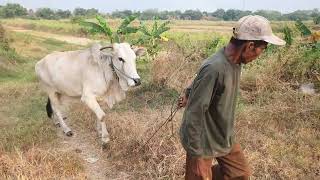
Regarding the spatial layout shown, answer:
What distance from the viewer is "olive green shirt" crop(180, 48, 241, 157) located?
278cm

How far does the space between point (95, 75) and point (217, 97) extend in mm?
3187

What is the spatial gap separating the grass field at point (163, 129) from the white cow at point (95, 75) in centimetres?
32

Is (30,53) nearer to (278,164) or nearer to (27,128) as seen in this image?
(27,128)

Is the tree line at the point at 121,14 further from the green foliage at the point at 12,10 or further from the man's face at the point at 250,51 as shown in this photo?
the man's face at the point at 250,51

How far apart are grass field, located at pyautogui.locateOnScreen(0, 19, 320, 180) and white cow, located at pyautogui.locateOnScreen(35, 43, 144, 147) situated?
1.04ft

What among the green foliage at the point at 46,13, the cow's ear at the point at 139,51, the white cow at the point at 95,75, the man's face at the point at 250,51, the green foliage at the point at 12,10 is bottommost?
the green foliage at the point at 46,13

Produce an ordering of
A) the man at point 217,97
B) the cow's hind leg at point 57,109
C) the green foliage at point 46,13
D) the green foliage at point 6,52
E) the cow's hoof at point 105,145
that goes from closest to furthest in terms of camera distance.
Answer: the man at point 217,97, the cow's hoof at point 105,145, the cow's hind leg at point 57,109, the green foliage at point 6,52, the green foliage at point 46,13

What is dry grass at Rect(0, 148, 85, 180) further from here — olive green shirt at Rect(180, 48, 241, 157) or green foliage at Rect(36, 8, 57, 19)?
green foliage at Rect(36, 8, 57, 19)

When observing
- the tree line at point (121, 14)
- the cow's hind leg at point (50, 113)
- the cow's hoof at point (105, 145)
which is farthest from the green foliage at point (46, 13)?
the cow's hoof at point (105, 145)

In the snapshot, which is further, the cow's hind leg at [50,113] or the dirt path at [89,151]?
the cow's hind leg at [50,113]

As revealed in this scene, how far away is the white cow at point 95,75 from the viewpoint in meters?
5.61

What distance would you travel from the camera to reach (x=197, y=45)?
10.1 metres

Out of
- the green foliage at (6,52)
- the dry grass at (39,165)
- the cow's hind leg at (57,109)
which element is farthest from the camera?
the green foliage at (6,52)

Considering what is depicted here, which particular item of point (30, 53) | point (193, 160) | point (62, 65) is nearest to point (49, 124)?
point (62, 65)
